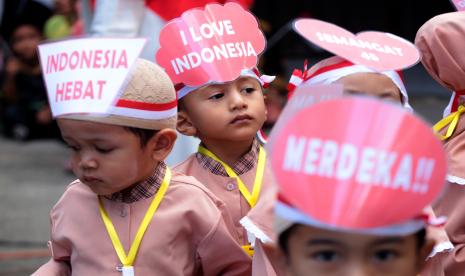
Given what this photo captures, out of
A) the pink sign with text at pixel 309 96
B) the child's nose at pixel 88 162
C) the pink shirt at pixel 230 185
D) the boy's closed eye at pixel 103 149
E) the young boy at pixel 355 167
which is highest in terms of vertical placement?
the young boy at pixel 355 167

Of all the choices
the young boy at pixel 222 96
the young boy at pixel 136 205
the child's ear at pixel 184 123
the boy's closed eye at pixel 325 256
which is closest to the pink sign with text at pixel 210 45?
the young boy at pixel 222 96

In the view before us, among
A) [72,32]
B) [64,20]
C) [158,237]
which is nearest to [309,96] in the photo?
[158,237]

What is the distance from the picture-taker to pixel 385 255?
7.20 ft

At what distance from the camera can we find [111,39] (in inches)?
121

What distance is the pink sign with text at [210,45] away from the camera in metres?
3.84

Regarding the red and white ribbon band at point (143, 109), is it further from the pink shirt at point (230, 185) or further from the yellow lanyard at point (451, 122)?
the yellow lanyard at point (451, 122)

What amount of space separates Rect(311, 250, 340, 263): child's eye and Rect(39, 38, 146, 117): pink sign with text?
3.35 feet

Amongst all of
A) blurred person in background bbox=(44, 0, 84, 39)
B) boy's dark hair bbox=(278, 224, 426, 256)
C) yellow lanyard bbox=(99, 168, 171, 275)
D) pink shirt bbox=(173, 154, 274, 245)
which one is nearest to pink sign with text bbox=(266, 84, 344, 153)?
boy's dark hair bbox=(278, 224, 426, 256)

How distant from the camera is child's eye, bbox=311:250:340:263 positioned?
7.19 ft

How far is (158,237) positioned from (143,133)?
364mm

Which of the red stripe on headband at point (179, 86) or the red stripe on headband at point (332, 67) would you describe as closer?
the red stripe on headband at point (332, 67)

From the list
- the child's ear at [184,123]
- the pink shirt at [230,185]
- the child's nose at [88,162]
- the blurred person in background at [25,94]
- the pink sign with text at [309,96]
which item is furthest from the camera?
the blurred person in background at [25,94]

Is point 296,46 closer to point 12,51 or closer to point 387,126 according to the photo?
point 12,51

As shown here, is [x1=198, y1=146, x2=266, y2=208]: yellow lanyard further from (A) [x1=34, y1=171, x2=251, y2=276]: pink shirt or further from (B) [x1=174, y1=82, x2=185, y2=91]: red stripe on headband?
(A) [x1=34, y1=171, x2=251, y2=276]: pink shirt
